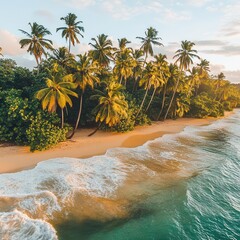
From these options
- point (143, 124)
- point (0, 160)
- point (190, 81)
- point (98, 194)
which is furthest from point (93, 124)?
point (190, 81)

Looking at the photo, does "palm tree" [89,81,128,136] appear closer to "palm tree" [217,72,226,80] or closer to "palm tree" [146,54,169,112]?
"palm tree" [146,54,169,112]

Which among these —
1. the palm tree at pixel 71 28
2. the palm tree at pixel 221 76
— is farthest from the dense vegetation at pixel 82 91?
the palm tree at pixel 221 76

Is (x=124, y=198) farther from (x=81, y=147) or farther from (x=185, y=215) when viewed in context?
(x=81, y=147)

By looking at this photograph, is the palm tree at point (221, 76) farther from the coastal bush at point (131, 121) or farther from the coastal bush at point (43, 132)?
the coastal bush at point (43, 132)

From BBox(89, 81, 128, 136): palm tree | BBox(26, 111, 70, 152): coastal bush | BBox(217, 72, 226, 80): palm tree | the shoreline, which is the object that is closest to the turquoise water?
the shoreline

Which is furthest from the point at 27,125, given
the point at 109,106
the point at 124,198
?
the point at 124,198

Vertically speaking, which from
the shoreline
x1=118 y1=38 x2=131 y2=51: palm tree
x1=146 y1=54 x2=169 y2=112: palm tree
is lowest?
the shoreline
